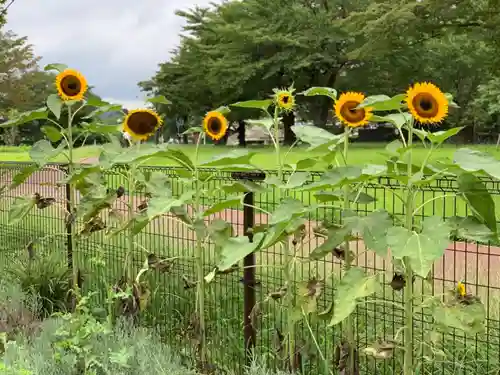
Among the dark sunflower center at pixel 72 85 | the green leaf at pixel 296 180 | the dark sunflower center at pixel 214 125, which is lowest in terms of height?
the green leaf at pixel 296 180

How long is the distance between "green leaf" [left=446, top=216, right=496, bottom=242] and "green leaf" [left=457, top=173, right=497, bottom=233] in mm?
21

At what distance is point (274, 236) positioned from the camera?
6.75ft

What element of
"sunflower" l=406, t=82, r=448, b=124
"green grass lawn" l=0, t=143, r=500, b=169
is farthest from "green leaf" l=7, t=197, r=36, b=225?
"sunflower" l=406, t=82, r=448, b=124

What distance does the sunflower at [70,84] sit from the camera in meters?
3.18

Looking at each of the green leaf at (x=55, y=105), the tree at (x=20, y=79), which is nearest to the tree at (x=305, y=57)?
the tree at (x=20, y=79)

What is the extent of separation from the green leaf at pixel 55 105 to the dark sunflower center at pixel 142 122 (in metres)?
0.47

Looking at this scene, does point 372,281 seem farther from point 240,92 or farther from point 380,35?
point 240,92

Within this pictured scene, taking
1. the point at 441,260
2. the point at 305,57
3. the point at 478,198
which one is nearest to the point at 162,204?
the point at 478,198

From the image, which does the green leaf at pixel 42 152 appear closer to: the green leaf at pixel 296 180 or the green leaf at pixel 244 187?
the green leaf at pixel 244 187

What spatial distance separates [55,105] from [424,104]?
202 centimetres

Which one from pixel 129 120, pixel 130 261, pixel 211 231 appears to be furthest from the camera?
pixel 130 261

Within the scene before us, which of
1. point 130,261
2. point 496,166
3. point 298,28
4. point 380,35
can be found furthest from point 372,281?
point 298,28

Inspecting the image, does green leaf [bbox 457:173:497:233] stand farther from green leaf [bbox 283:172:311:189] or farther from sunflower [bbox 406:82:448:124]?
green leaf [bbox 283:172:311:189]

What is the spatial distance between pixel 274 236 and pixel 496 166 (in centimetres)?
71
